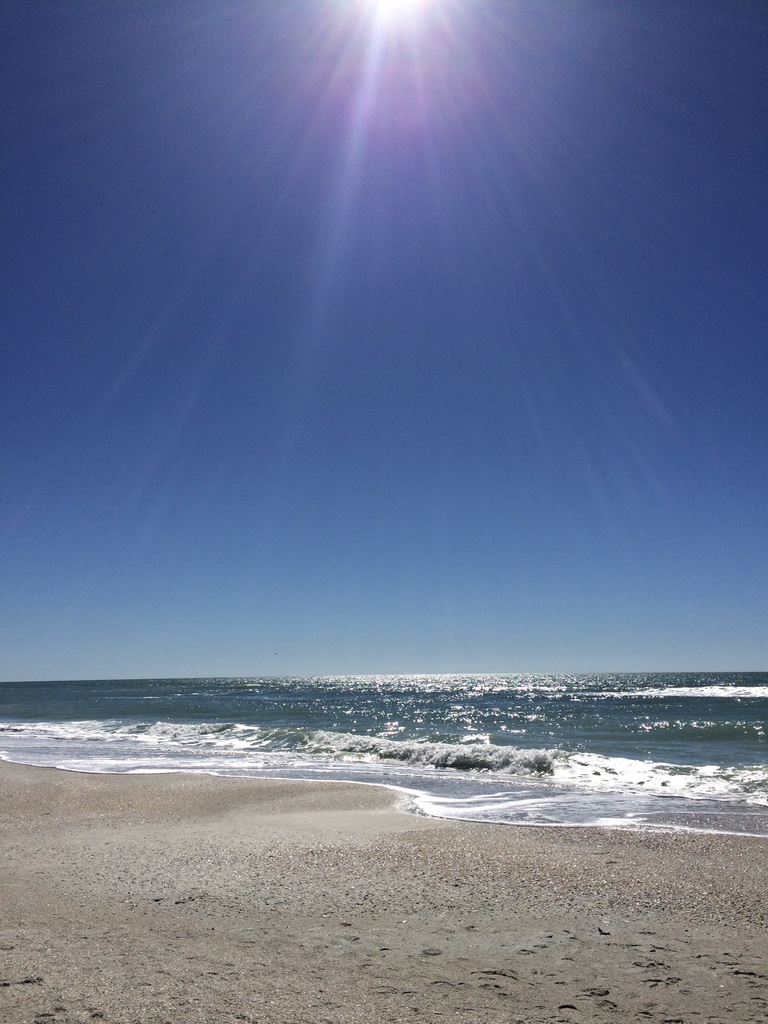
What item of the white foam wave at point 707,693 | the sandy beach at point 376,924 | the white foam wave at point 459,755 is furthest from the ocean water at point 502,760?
the white foam wave at point 707,693

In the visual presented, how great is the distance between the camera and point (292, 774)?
657 inches

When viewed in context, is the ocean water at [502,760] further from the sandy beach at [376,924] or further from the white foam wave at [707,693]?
the white foam wave at [707,693]

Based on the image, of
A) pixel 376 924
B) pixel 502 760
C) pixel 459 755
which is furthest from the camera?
pixel 459 755

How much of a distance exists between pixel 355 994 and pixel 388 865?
339cm

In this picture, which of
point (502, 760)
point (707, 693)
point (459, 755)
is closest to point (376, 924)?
point (502, 760)

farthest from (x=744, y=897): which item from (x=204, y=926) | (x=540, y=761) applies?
(x=540, y=761)

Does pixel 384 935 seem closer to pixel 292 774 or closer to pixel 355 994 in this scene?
pixel 355 994

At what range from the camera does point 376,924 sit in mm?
5648

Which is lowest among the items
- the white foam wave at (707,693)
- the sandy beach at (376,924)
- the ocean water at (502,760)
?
the white foam wave at (707,693)

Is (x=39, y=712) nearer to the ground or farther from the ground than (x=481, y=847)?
nearer to the ground

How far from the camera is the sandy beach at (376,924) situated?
422 cm

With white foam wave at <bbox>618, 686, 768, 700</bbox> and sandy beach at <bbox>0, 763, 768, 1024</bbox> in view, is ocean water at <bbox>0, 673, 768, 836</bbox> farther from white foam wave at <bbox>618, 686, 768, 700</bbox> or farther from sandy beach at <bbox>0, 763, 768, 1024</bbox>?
white foam wave at <bbox>618, 686, 768, 700</bbox>

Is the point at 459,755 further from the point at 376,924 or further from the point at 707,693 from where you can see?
the point at 707,693

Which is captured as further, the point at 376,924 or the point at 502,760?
the point at 502,760
